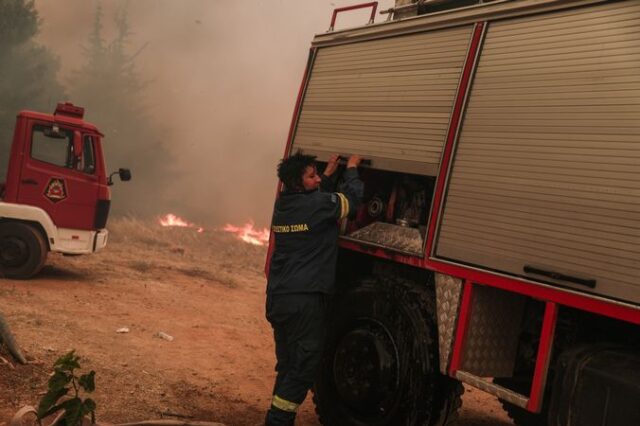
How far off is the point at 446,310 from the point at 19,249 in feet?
26.3

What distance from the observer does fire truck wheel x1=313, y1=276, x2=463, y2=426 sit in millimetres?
3639

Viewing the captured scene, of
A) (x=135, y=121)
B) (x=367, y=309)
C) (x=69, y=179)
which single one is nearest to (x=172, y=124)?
(x=135, y=121)

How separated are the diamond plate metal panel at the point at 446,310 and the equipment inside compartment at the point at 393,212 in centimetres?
28

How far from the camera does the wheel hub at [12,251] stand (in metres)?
9.46

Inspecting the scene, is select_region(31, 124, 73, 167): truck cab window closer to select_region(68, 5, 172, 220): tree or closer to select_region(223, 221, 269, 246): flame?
select_region(223, 221, 269, 246): flame

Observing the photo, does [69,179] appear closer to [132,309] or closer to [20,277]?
[20,277]

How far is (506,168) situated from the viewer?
10.7 ft

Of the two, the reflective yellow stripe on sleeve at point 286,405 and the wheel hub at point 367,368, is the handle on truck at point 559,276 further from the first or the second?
the reflective yellow stripe on sleeve at point 286,405

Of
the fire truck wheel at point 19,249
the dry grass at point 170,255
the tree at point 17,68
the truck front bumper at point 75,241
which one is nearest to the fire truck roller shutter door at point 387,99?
the truck front bumper at point 75,241

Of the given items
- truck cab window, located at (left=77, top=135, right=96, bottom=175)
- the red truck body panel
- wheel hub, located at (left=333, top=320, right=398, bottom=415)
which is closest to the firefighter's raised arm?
wheel hub, located at (left=333, top=320, right=398, bottom=415)

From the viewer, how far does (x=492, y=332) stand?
11.3ft

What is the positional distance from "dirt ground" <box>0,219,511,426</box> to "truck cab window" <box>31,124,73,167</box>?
1925 mm

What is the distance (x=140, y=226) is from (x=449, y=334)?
18.0 meters

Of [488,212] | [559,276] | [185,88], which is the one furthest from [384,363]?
[185,88]
